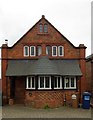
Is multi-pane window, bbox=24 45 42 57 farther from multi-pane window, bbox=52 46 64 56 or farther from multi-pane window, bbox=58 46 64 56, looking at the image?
multi-pane window, bbox=58 46 64 56

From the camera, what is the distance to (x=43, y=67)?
28.9 m

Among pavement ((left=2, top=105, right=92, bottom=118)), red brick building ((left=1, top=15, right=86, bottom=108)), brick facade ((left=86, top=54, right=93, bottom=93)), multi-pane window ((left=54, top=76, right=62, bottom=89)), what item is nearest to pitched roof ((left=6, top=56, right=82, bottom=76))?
red brick building ((left=1, top=15, right=86, bottom=108))

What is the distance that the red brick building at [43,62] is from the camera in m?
29.7

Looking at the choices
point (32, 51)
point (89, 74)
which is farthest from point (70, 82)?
point (89, 74)

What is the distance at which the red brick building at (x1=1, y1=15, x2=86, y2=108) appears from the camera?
29.7 metres

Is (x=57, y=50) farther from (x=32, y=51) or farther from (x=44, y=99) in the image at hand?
(x=44, y=99)

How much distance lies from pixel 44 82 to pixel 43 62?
214cm

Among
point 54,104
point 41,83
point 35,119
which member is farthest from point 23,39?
point 35,119

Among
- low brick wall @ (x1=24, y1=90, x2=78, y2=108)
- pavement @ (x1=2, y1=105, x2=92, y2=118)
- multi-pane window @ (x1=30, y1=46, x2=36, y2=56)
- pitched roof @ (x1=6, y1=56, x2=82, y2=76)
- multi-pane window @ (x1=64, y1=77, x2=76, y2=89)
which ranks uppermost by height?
multi-pane window @ (x1=30, y1=46, x2=36, y2=56)

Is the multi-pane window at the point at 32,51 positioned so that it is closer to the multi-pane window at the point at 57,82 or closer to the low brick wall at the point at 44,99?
the multi-pane window at the point at 57,82

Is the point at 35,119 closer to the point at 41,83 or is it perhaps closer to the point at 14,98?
the point at 41,83

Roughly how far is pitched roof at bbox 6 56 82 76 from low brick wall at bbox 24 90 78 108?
1.91 metres

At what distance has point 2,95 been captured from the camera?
3136cm

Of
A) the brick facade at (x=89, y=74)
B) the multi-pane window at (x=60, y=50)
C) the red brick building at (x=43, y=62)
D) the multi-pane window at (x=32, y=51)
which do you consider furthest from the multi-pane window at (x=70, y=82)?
the brick facade at (x=89, y=74)
